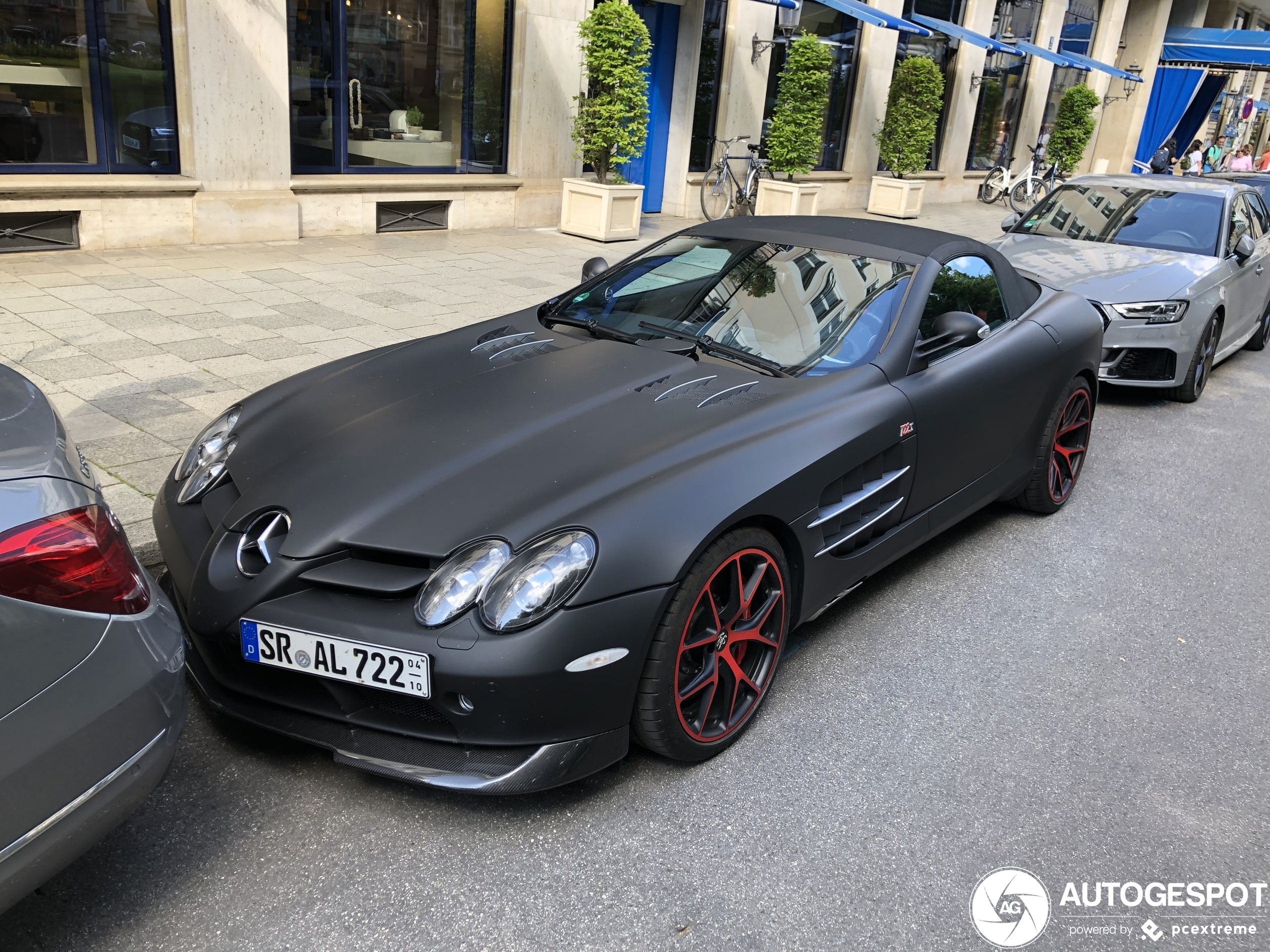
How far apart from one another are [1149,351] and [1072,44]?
21572mm

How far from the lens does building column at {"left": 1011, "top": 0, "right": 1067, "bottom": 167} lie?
74.1 ft

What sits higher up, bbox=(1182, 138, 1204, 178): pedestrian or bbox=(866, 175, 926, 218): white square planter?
bbox=(1182, 138, 1204, 178): pedestrian

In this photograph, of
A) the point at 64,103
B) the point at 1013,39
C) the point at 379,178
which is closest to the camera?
the point at 64,103

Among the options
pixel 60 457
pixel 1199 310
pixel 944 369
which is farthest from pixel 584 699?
pixel 1199 310

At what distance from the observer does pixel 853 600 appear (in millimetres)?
4320

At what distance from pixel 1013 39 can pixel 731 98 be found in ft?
30.1

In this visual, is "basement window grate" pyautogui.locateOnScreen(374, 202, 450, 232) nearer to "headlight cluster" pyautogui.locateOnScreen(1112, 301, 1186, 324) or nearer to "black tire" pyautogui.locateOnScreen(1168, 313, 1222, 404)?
"headlight cluster" pyautogui.locateOnScreen(1112, 301, 1186, 324)

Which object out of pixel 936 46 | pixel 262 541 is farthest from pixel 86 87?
pixel 936 46

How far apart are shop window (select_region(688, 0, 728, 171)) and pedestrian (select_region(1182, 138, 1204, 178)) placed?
1687 cm

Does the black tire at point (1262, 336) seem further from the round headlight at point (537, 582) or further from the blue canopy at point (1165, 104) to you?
the blue canopy at point (1165, 104)

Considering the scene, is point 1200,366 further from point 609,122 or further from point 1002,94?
point 1002,94

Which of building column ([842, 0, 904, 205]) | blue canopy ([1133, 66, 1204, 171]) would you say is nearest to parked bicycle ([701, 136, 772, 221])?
building column ([842, 0, 904, 205])

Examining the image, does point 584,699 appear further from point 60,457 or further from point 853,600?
point 853,600

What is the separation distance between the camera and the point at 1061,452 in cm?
528
